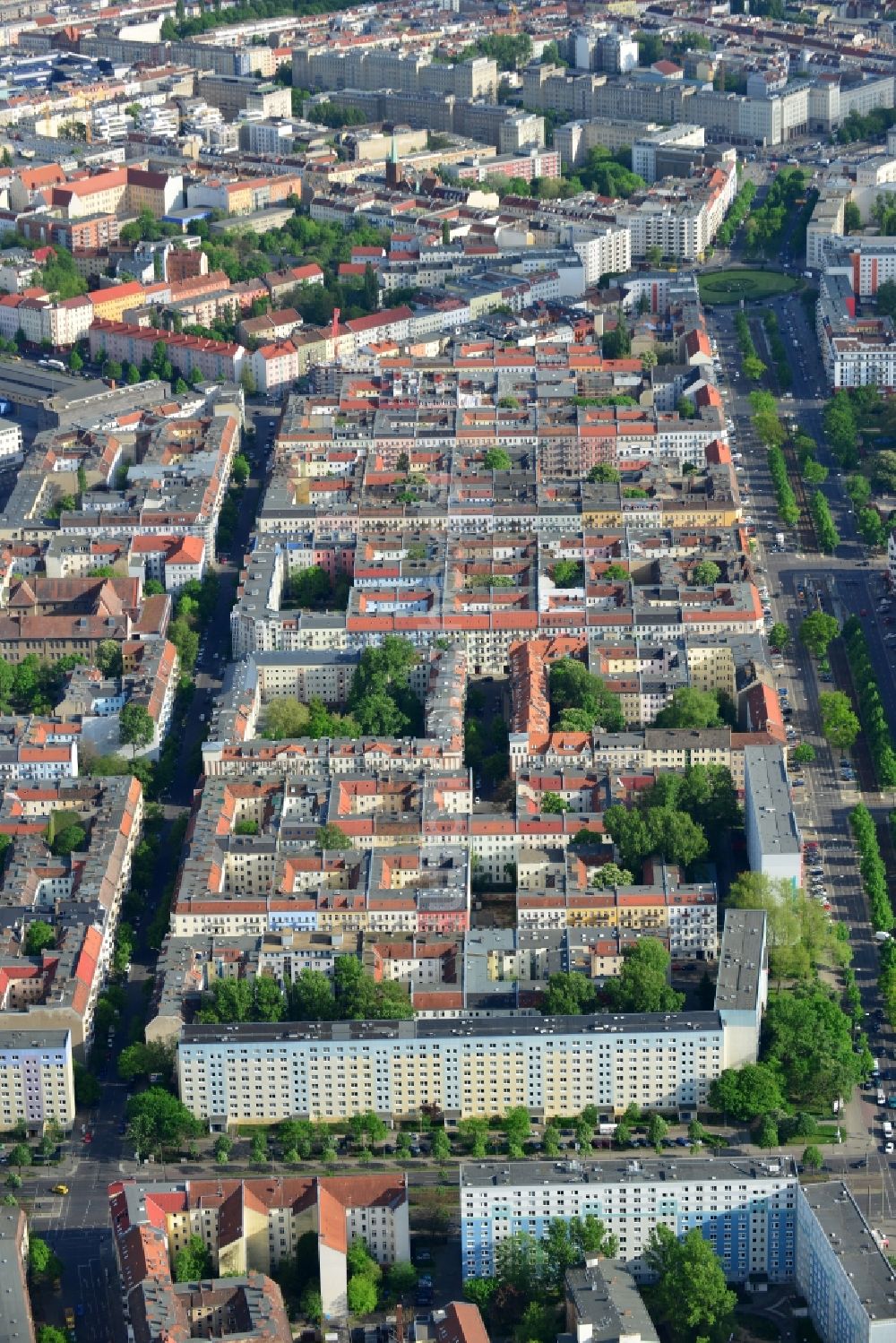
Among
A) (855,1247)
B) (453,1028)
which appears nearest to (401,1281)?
(453,1028)

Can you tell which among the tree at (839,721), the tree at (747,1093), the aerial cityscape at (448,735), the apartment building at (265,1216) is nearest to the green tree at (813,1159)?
the aerial cityscape at (448,735)

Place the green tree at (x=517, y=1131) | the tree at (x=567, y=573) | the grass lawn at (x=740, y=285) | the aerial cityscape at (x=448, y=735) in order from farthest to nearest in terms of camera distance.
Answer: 1. the grass lawn at (x=740, y=285)
2. the tree at (x=567, y=573)
3. the green tree at (x=517, y=1131)
4. the aerial cityscape at (x=448, y=735)

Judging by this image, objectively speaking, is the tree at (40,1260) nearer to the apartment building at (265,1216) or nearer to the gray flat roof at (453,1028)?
the apartment building at (265,1216)

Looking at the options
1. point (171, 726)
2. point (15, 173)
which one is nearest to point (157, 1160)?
point (171, 726)

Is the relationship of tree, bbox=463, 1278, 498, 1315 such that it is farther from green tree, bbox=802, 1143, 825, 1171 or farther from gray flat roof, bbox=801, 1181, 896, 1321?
green tree, bbox=802, 1143, 825, 1171

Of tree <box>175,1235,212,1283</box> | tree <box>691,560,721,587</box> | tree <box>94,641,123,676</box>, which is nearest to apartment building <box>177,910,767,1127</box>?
tree <box>175,1235,212,1283</box>

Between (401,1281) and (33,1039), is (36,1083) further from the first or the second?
(401,1281)

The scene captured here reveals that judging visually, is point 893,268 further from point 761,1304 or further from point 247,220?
point 761,1304
